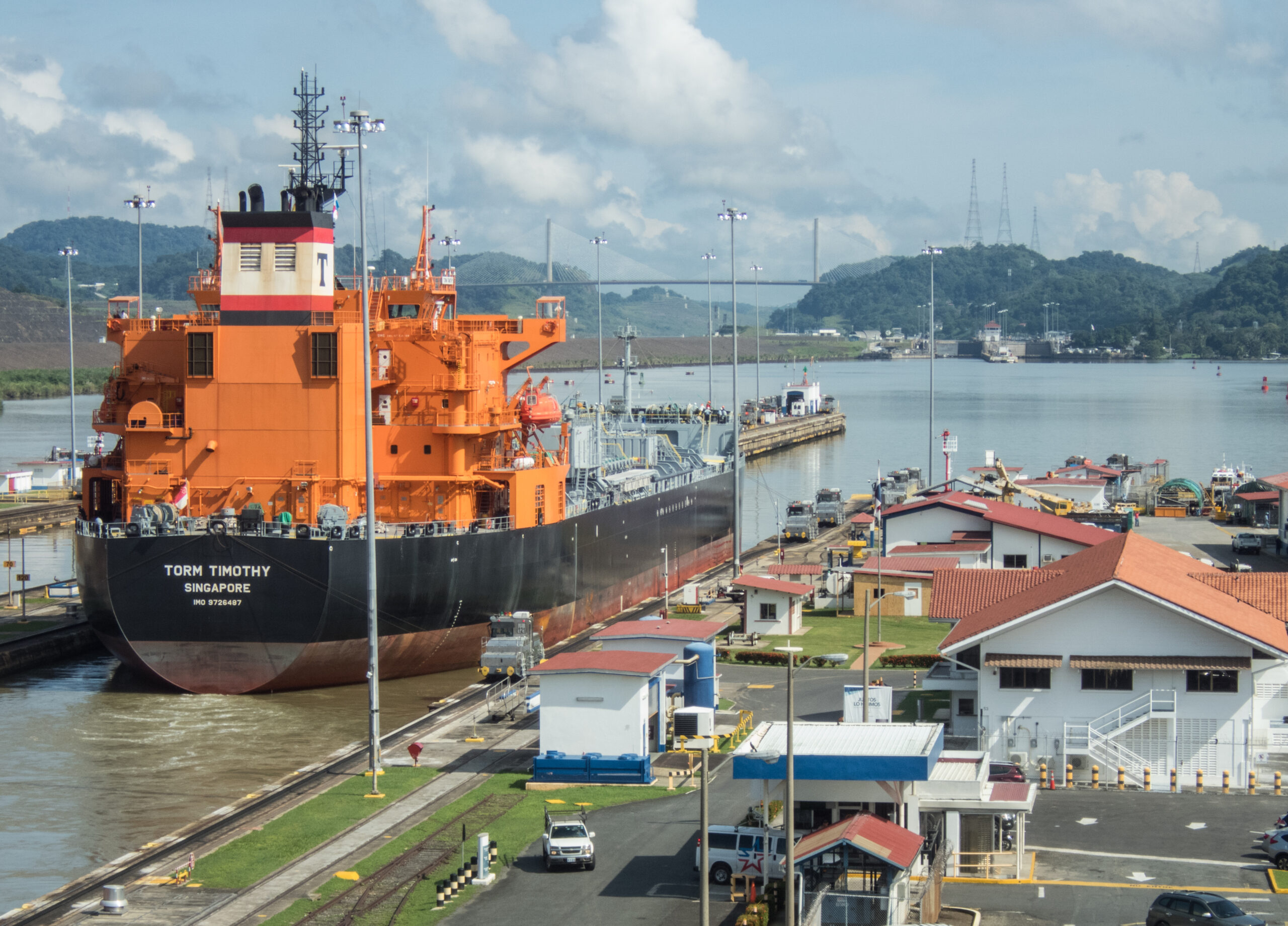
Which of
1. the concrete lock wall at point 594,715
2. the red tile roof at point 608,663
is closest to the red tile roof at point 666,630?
the red tile roof at point 608,663

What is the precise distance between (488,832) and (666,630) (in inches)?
464

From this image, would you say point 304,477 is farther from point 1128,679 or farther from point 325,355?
point 1128,679

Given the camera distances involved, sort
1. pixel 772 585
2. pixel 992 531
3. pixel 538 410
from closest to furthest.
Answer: pixel 772 585, pixel 538 410, pixel 992 531

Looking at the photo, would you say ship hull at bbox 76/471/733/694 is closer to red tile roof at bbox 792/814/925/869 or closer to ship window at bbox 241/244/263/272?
ship window at bbox 241/244/263/272

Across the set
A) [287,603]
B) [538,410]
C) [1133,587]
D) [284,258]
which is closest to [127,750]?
[287,603]

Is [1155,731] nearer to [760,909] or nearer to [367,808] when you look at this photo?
[760,909]

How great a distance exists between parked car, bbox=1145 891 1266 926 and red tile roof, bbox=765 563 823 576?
107 feet

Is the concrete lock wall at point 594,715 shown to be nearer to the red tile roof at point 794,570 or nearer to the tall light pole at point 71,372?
the red tile roof at point 794,570

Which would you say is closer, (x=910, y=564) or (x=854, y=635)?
(x=854, y=635)

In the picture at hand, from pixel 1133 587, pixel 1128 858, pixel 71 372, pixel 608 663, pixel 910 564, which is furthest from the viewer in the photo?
pixel 71 372

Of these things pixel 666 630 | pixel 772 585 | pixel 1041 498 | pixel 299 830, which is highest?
pixel 1041 498

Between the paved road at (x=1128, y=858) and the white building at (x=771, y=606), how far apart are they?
17.7 metres

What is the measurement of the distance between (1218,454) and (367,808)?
379 ft

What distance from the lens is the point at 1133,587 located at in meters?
32.1
